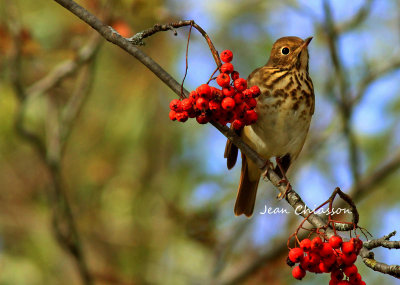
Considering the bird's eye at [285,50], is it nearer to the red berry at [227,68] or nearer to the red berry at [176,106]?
the red berry at [227,68]

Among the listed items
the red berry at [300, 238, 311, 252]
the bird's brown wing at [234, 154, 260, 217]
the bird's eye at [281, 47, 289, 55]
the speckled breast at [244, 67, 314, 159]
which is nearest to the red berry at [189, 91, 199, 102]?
the red berry at [300, 238, 311, 252]

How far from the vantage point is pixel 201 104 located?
261 cm

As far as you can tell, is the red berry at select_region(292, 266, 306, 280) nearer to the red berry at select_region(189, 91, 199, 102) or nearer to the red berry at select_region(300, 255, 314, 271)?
the red berry at select_region(300, 255, 314, 271)

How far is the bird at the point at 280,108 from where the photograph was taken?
4258mm

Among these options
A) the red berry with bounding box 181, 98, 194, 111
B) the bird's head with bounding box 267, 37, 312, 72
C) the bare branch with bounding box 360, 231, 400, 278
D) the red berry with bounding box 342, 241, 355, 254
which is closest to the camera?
the bare branch with bounding box 360, 231, 400, 278

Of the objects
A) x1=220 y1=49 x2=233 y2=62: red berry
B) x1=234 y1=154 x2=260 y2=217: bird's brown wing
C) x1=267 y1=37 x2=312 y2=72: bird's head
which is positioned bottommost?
x1=220 y1=49 x2=233 y2=62: red berry

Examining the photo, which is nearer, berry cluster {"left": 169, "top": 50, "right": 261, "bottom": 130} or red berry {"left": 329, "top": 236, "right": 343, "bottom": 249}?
red berry {"left": 329, "top": 236, "right": 343, "bottom": 249}

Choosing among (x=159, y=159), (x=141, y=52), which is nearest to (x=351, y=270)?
(x=141, y=52)

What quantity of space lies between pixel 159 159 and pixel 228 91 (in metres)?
4.04

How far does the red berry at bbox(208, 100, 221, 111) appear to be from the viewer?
2.64m

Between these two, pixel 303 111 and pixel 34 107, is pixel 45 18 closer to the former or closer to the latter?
pixel 34 107

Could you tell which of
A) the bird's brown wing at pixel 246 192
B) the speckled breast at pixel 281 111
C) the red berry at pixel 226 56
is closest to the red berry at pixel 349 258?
the red berry at pixel 226 56

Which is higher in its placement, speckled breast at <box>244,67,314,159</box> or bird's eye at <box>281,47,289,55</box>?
bird's eye at <box>281,47,289,55</box>

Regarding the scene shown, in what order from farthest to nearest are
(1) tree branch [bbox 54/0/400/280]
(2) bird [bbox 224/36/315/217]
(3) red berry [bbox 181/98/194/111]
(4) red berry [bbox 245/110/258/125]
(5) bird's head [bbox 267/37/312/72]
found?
(5) bird's head [bbox 267/37/312/72], (2) bird [bbox 224/36/315/217], (4) red berry [bbox 245/110/258/125], (3) red berry [bbox 181/98/194/111], (1) tree branch [bbox 54/0/400/280]
